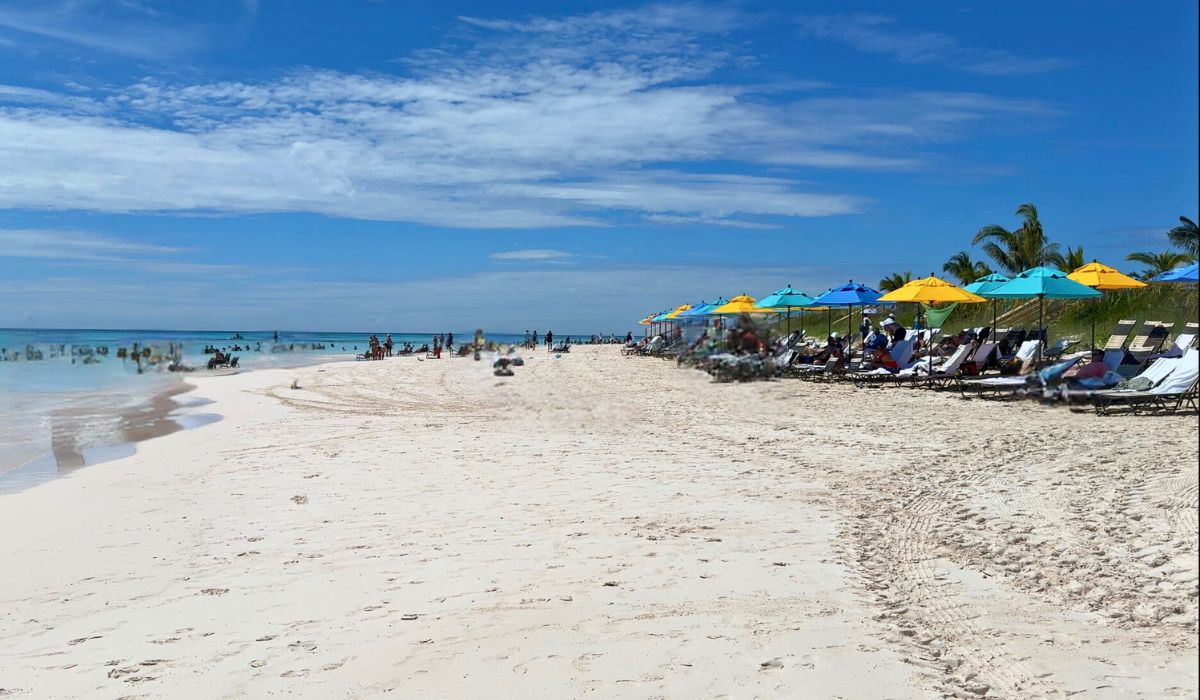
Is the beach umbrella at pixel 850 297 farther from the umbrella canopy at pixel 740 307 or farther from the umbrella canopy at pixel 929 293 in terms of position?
the umbrella canopy at pixel 740 307

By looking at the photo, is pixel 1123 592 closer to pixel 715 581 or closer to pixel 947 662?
pixel 947 662

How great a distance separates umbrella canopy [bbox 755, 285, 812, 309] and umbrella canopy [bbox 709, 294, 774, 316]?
0.20 feet

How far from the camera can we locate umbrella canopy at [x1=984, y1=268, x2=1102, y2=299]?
333 centimetres

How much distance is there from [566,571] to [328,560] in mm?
2853

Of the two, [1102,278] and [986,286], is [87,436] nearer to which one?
[986,286]

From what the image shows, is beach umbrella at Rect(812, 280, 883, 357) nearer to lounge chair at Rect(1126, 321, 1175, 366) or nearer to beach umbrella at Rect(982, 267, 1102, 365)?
beach umbrella at Rect(982, 267, 1102, 365)

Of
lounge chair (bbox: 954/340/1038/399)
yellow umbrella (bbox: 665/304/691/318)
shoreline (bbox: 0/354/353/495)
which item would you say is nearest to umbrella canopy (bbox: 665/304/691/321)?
yellow umbrella (bbox: 665/304/691/318)

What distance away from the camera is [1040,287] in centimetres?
358

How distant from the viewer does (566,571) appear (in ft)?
28.8

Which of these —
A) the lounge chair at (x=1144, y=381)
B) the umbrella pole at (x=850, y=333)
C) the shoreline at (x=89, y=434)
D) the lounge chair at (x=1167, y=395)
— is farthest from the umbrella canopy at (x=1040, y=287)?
the shoreline at (x=89, y=434)

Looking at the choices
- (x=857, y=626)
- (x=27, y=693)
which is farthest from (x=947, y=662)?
(x=27, y=693)

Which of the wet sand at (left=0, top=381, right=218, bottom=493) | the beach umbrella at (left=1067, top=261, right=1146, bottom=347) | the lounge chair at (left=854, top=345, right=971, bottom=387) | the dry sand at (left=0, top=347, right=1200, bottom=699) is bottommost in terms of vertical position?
the wet sand at (left=0, top=381, right=218, bottom=493)

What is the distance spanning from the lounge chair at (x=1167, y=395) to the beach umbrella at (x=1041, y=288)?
0.57 m

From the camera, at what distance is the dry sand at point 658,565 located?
5.57m
